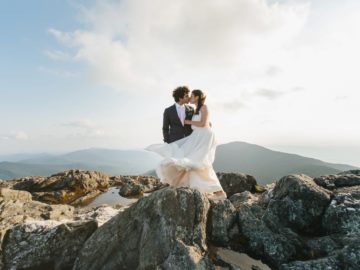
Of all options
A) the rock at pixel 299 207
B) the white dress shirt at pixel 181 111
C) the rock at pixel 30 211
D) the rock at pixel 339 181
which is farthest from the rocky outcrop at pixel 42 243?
the rock at pixel 339 181

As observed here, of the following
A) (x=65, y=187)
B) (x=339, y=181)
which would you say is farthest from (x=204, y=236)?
(x=65, y=187)

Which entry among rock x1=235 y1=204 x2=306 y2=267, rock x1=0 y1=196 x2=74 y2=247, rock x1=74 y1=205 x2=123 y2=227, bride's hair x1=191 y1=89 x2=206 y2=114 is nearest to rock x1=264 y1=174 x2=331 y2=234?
rock x1=235 y1=204 x2=306 y2=267

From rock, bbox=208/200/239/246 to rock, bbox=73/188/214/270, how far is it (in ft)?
1.97

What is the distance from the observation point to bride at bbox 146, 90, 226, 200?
49.7 feet

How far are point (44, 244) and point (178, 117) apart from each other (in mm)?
9310

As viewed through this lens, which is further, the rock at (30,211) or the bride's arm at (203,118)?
the rock at (30,211)

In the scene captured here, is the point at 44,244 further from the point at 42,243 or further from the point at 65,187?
the point at 65,187

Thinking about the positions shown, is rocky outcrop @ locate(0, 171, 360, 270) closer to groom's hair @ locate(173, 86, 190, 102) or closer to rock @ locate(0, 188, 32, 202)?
groom's hair @ locate(173, 86, 190, 102)

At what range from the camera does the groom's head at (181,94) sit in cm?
1527

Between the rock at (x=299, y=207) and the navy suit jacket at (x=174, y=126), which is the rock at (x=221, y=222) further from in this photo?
the navy suit jacket at (x=174, y=126)

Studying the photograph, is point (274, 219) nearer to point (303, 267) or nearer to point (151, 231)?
point (303, 267)

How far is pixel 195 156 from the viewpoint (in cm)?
1541

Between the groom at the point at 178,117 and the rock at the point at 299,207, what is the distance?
20.9 ft

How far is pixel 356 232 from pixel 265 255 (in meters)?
3.78
